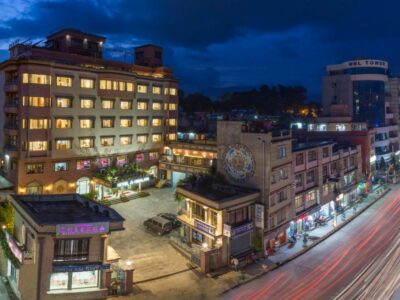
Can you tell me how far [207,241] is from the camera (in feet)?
126

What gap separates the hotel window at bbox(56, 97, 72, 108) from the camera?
55053 mm

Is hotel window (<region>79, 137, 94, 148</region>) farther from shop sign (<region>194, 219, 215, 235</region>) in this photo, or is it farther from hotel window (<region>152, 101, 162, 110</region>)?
shop sign (<region>194, 219, 215, 235</region>)

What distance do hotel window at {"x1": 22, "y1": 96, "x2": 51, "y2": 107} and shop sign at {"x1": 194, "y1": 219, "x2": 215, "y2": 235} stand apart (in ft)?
103

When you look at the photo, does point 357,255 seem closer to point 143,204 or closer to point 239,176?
point 239,176

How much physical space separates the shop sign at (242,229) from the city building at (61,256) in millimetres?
12094

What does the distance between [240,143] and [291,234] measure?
14.4 metres

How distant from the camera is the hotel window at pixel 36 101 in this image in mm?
51344

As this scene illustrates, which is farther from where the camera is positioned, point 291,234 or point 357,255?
→ point 291,234

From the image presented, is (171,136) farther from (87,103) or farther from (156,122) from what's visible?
(87,103)

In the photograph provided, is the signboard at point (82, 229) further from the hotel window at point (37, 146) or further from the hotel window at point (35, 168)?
the hotel window at point (37, 146)

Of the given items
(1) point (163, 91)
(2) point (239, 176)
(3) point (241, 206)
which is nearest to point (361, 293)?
(3) point (241, 206)

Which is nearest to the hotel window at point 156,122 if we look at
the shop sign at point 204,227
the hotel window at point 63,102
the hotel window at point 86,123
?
the hotel window at point 86,123

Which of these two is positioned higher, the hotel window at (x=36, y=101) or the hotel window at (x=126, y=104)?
the hotel window at (x=126, y=104)

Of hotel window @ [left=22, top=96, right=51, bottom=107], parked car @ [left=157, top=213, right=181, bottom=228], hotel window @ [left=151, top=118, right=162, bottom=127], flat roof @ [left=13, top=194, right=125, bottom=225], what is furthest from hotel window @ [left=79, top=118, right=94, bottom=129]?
flat roof @ [left=13, top=194, right=125, bottom=225]
